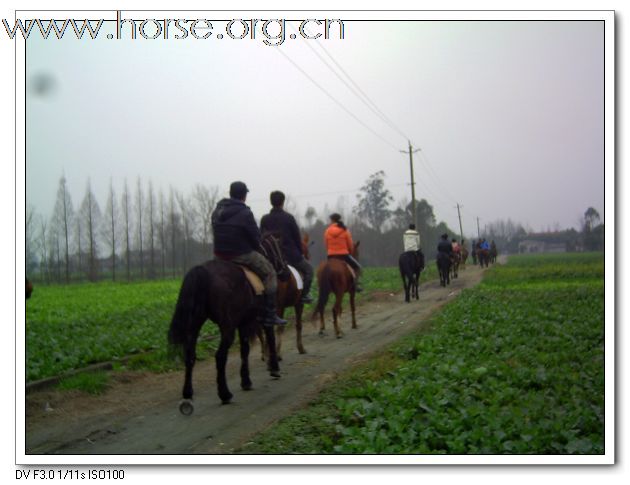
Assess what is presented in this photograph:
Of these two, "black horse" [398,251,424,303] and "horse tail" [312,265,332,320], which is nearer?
"horse tail" [312,265,332,320]

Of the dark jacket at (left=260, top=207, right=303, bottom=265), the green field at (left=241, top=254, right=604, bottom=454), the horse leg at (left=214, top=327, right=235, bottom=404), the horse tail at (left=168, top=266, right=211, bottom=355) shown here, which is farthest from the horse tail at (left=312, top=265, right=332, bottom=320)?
the horse tail at (left=168, top=266, right=211, bottom=355)

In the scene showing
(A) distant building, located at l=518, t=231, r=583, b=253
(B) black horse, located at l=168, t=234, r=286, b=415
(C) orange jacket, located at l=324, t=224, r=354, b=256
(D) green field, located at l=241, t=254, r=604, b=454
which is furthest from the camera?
(C) orange jacket, located at l=324, t=224, r=354, b=256

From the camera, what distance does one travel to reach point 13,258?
21.9 ft

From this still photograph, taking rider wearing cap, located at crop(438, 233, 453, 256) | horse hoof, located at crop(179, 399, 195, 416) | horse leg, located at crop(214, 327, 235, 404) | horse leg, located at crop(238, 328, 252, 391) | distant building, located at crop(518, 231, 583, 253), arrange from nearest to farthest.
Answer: horse hoof, located at crop(179, 399, 195, 416), horse leg, located at crop(214, 327, 235, 404), horse leg, located at crop(238, 328, 252, 391), distant building, located at crop(518, 231, 583, 253), rider wearing cap, located at crop(438, 233, 453, 256)

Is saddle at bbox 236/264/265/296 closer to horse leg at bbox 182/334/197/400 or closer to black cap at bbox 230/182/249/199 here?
black cap at bbox 230/182/249/199

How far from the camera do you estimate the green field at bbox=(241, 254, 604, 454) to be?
217 inches

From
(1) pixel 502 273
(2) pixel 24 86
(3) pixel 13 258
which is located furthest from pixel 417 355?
(1) pixel 502 273

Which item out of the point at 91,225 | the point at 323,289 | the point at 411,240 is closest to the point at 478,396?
the point at 323,289

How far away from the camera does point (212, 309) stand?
6883mm

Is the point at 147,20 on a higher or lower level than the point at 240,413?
higher

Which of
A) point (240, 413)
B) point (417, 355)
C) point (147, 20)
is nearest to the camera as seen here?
point (240, 413)

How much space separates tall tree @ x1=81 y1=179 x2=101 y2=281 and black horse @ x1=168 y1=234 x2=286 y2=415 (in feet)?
11.8
